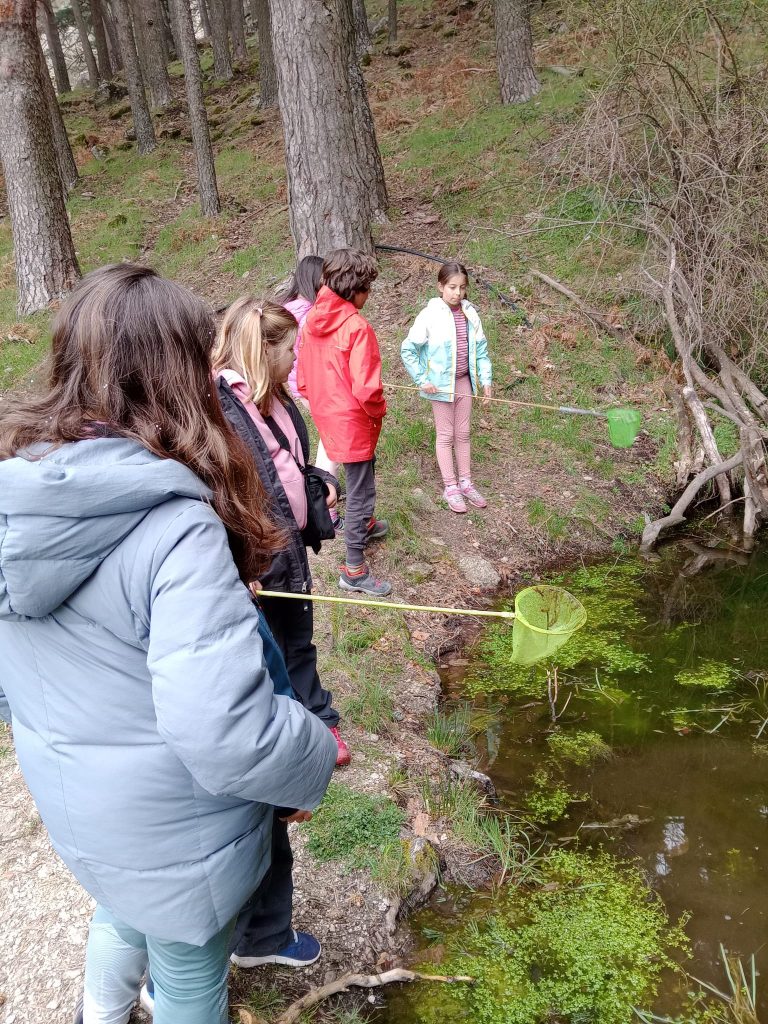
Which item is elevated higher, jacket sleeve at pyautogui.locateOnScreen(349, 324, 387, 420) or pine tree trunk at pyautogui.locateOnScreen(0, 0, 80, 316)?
pine tree trunk at pyautogui.locateOnScreen(0, 0, 80, 316)

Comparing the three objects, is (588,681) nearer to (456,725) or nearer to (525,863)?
(456,725)

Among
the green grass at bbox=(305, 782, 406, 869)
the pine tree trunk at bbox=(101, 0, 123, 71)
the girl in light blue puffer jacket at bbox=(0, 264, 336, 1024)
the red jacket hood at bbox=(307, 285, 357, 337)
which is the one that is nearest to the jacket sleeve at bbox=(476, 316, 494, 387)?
the red jacket hood at bbox=(307, 285, 357, 337)

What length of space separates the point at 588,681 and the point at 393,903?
6.13 ft

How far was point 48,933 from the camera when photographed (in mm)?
2504

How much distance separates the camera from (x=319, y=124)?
6594mm

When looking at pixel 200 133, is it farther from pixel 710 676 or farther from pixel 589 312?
pixel 710 676

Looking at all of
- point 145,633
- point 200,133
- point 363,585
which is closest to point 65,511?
point 145,633

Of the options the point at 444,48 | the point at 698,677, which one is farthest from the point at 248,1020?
the point at 444,48

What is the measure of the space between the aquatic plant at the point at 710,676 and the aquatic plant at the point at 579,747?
736 millimetres

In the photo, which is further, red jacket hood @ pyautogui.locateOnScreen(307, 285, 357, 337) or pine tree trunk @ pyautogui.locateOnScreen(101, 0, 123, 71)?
pine tree trunk @ pyautogui.locateOnScreen(101, 0, 123, 71)

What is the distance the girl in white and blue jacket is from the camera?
4.83 metres

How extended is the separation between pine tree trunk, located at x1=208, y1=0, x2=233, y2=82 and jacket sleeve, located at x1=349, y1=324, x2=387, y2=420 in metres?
18.6

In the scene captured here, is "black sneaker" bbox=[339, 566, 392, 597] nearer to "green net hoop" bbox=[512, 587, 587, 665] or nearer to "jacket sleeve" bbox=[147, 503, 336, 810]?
"green net hoop" bbox=[512, 587, 587, 665]

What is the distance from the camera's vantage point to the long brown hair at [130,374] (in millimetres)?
1339
